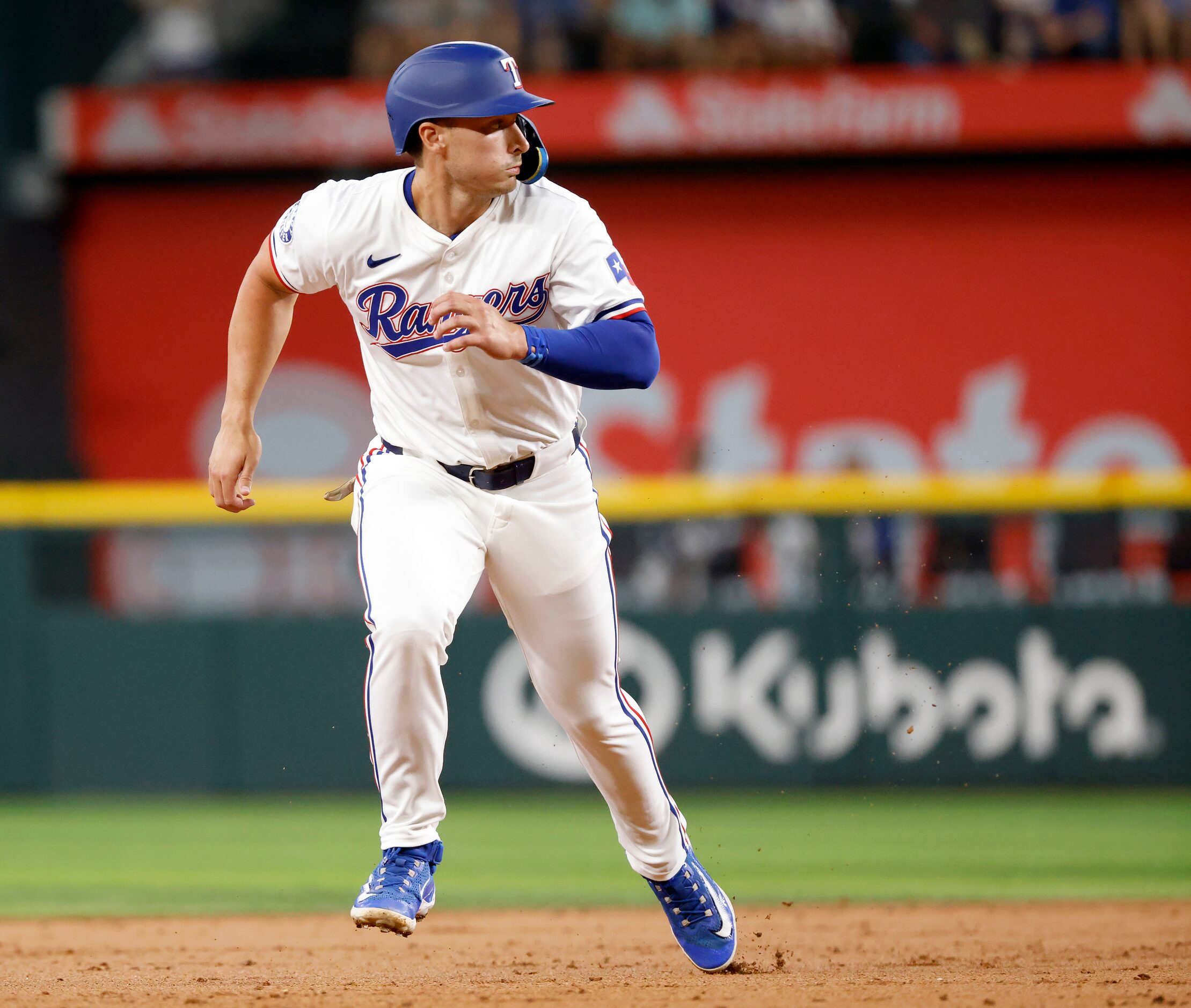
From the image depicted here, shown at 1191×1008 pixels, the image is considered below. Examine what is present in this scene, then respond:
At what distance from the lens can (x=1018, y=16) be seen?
1062cm

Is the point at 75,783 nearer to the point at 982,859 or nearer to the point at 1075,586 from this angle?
the point at 982,859

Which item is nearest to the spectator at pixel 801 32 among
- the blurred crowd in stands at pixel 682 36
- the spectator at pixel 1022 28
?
the blurred crowd in stands at pixel 682 36

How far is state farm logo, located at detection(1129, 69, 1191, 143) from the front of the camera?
398 inches

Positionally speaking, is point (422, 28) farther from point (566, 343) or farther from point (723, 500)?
point (566, 343)

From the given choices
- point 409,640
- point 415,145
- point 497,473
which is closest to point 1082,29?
point 415,145

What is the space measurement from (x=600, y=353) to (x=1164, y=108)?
820 centimetres

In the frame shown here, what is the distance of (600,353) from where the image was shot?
3193 millimetres

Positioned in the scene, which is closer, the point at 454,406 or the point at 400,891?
the point at 400,891

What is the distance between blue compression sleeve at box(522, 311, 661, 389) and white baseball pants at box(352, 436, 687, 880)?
1.16 ft

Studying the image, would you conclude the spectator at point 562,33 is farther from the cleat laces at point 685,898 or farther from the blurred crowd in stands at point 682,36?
the cleat laces at point 685,898

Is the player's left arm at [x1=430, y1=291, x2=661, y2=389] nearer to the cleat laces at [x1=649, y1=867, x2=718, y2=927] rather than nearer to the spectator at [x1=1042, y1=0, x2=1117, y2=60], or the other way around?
the cleat laces at [x1=649, y1=867, x2=718, y2=927]

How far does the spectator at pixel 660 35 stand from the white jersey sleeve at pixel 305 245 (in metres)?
7.45

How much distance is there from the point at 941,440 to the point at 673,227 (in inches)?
92.7

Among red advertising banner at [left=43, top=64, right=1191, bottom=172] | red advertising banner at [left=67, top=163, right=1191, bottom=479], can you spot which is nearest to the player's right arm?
red advertising banner at [left=43, top=64, right=1191, bottom=172]
